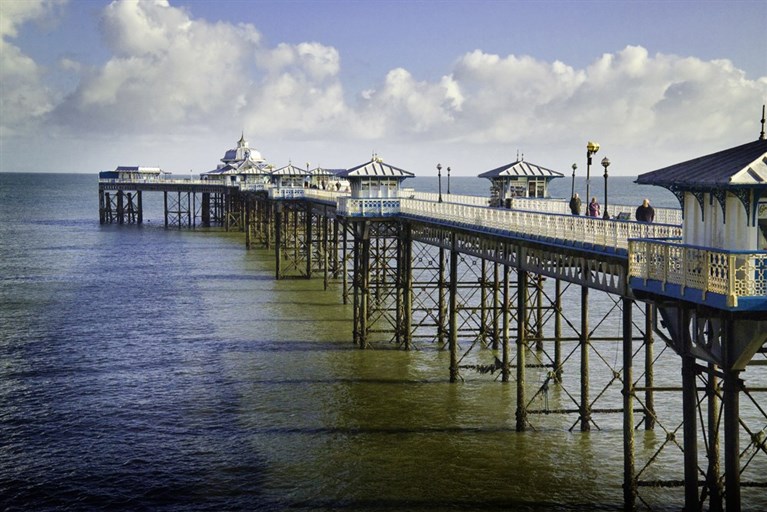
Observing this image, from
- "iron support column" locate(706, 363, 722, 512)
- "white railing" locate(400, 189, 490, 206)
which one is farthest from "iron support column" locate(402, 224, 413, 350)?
"iron support column" locate(706, 363, 722, 512)

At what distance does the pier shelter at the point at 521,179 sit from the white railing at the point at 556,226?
431 centimetres

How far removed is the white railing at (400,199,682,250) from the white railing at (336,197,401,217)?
5330 millimetres

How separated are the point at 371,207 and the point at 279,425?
14.6 m

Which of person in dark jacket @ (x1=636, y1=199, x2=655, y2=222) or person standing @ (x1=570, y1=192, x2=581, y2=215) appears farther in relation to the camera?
person standing @ (x1=570, y1=192, x2=581, y2=215)

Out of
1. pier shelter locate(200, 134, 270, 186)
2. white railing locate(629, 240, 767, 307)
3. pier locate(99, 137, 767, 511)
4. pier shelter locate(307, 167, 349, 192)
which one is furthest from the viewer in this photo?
pier shelter locate(200, 134, 270, 186)

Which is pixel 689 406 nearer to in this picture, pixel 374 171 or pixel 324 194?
pixel 374 171

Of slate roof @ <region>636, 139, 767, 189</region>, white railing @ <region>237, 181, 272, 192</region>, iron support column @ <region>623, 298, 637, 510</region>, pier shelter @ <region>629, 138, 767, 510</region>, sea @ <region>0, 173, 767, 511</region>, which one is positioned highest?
slate roof @ <region>636, 139, 767, 189</region>

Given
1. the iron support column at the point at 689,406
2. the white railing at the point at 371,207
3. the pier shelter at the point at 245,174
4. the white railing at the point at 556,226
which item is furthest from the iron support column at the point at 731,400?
the pier shelter at the point at 245,174

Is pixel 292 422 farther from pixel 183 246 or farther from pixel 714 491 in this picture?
pixel 183 246

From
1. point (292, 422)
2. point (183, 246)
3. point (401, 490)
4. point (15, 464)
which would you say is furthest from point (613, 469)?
point (183, 246)

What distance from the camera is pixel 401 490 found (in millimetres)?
21812

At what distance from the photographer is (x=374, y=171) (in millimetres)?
42906

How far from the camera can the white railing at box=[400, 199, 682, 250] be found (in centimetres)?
2067

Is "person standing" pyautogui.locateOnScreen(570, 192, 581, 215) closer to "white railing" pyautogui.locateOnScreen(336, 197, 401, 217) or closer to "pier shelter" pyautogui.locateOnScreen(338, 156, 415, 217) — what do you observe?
"white railing" pyautogui.locateOnScreen(336, 197, 401, 217)
